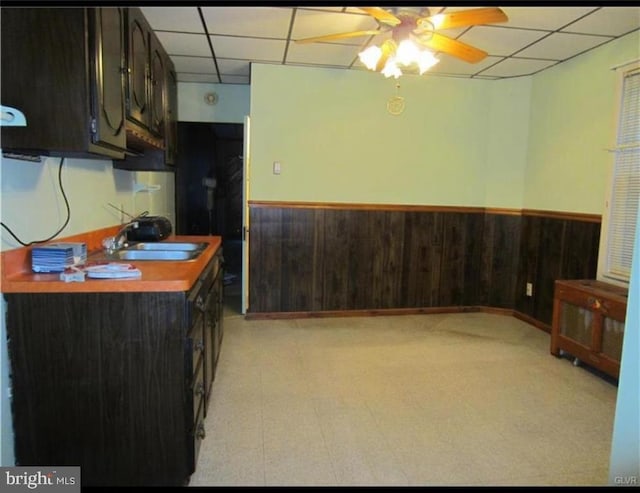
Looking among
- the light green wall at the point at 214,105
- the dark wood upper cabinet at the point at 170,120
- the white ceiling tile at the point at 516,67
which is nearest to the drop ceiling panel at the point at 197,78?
the light green wall at the point at 214,105

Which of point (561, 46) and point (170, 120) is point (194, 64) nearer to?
point (170, 120)

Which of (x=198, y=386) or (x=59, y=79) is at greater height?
(x=59, y=79)

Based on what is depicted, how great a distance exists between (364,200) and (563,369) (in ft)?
7.53

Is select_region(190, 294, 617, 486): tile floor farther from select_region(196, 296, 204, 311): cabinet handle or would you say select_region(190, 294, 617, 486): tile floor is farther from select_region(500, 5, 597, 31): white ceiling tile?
select_region(500, 5, 597, 31): white ceiling tile

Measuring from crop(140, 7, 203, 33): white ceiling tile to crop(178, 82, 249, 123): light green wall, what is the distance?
1504mm

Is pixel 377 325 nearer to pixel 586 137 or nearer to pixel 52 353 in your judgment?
pixel 586 137

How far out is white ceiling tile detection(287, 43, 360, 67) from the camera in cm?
343

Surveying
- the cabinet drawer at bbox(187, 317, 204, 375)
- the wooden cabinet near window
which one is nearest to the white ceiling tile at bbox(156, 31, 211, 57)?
the cabinet drawer at bbox(187, 317, 204, 375)

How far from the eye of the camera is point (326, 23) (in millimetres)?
2906

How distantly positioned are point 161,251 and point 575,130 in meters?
3.63

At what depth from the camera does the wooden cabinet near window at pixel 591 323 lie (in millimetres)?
2775

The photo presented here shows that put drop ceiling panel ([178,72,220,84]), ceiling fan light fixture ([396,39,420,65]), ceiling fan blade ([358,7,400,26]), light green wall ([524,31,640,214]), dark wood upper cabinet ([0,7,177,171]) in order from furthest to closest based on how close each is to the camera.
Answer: drop ceiling panel ([178,72,220,84]), light green wall ([524,31,640,214]), ceiling fan light fixture ([396,39,420,65]), ceiling fan blade ([358,7,400,26]), dark wood upper cabinet ([0,7,177,171])

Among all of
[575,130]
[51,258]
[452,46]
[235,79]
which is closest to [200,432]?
[51,258]

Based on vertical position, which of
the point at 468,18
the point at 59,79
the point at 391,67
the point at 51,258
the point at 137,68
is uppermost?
the point at 468,18
